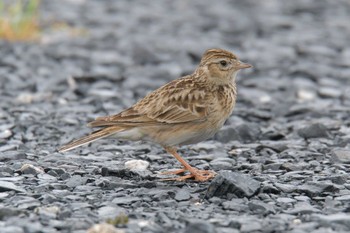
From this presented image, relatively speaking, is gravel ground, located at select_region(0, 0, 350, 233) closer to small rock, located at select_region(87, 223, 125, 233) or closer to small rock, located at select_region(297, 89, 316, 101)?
small rock, located at select_region(297, 89, 316, 101)

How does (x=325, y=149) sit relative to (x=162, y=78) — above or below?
below

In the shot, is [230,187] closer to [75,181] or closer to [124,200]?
[124,200]

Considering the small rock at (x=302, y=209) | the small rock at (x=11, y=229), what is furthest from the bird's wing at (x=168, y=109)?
the small rock at (x=11, y=229)

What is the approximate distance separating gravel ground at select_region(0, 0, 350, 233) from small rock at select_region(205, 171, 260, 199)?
0.01 m

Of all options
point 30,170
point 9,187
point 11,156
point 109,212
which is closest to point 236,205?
point 109,212

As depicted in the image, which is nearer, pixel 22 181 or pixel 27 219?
pixel 27 219

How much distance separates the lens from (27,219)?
19.8 ft

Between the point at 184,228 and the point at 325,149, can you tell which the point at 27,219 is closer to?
the point at 184,228

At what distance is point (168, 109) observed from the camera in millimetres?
7738

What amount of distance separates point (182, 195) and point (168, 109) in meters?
1.14

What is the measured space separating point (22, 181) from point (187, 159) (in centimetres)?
205

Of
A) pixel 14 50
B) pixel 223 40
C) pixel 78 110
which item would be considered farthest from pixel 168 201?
pixel 223 40

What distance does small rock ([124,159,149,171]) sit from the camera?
26.2 ft

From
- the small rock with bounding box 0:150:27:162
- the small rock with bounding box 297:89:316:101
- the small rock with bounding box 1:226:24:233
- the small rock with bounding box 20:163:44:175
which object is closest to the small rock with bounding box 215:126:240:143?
the small rock with bounding box 0:150:27:162
